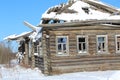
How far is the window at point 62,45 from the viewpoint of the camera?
90.7ft

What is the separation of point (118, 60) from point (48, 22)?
615 centimetres

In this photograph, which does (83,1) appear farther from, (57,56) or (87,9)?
(57,56)

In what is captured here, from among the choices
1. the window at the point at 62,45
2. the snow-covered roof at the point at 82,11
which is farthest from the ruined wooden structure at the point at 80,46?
the snow-covered roof at the point at 82,11

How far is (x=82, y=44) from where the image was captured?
2806cm

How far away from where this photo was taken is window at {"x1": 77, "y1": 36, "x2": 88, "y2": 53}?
2801 centimetres

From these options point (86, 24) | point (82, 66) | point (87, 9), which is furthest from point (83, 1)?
point (82, 66)

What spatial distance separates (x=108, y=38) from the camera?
28469 mm

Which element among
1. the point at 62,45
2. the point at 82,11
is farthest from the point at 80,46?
A: the point at 82,11

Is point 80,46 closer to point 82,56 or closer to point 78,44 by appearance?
point 78,44

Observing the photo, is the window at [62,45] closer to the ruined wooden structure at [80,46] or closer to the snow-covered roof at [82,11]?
the ruined wooden structure at [80,46]

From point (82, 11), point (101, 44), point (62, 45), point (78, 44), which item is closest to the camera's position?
point (62, 45)

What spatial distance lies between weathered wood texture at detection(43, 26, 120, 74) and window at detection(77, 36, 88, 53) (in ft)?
0.83

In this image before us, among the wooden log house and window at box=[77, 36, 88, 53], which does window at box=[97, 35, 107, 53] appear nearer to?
the wooden log house

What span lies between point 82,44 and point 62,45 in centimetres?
154
